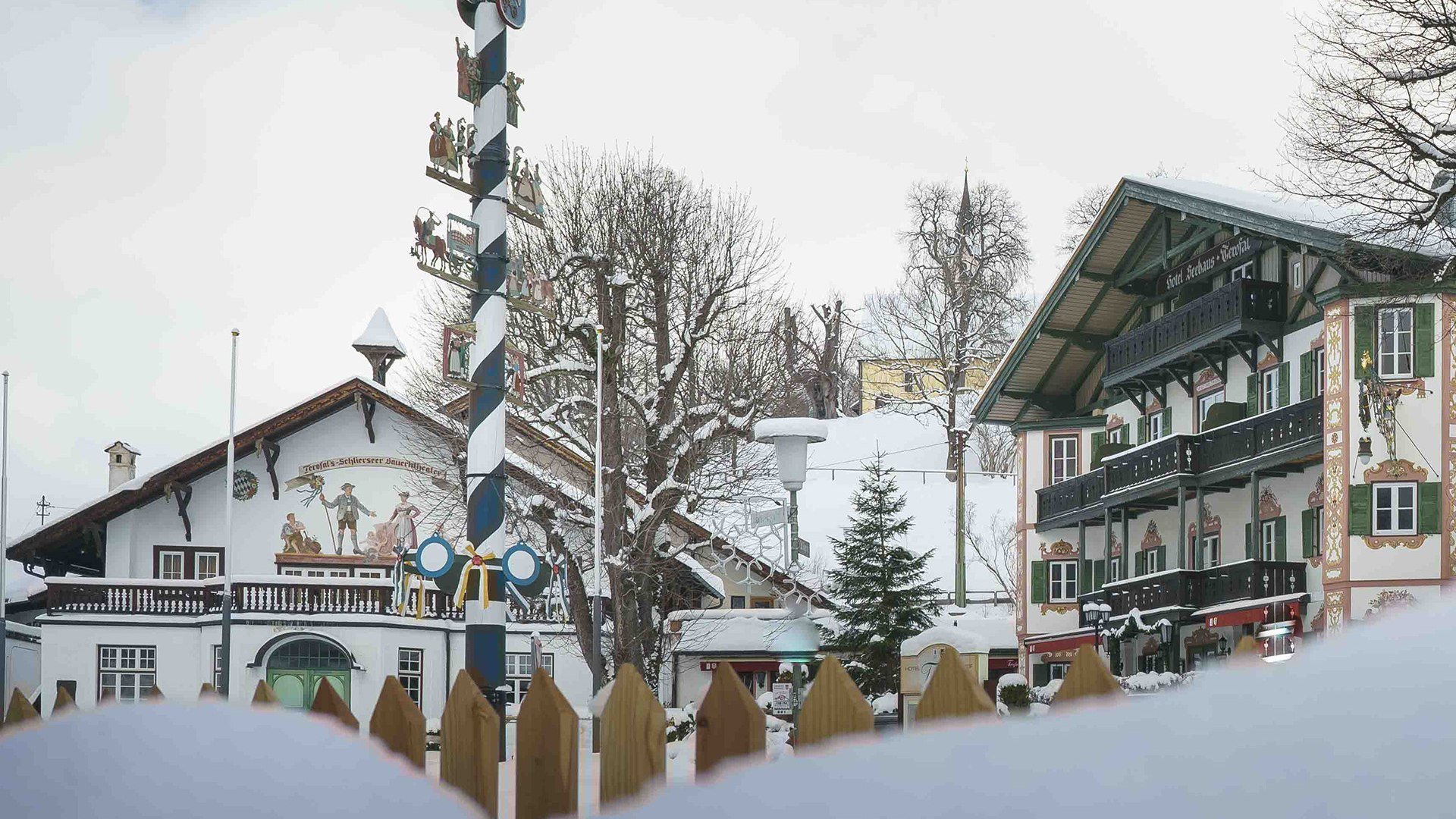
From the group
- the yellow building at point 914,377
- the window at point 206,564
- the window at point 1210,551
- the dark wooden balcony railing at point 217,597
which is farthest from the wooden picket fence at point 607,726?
the yellow building at point 914,377

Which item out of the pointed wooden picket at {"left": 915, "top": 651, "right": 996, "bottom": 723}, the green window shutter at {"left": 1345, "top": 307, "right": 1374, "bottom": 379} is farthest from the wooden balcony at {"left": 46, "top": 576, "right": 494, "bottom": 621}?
the pointed wooden picket at {"left": 915, "top": 651, "right": 996, "bottom": 723}

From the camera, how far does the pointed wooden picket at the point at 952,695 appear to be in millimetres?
1742

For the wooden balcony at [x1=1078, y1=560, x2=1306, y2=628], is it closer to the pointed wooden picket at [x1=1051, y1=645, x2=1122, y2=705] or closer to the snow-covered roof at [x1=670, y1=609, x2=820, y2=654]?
the snow-covered roof at [x1=670, y1=609, x2=820, y2=654]

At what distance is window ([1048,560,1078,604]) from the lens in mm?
38094

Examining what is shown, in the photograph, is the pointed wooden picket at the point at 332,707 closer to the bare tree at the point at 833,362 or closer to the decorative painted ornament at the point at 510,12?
the decorative painted ornament at the point at 510,12

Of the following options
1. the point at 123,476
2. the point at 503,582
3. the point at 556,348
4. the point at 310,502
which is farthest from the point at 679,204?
the point at 123,476

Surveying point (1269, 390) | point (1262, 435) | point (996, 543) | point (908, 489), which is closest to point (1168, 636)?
point (1262, 435)

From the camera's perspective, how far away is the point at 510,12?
51.1 feet

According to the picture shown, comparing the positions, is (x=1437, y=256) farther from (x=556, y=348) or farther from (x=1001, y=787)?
(x=1001, y=787)

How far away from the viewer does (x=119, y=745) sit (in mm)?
2053

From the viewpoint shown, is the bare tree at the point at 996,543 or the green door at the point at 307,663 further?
the bare tree at the point at 996,543

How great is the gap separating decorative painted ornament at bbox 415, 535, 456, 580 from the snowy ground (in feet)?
78.7

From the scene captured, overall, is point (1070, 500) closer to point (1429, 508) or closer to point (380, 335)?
point (1429, 508)

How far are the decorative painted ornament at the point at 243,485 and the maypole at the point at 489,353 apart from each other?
2080 centimetres
